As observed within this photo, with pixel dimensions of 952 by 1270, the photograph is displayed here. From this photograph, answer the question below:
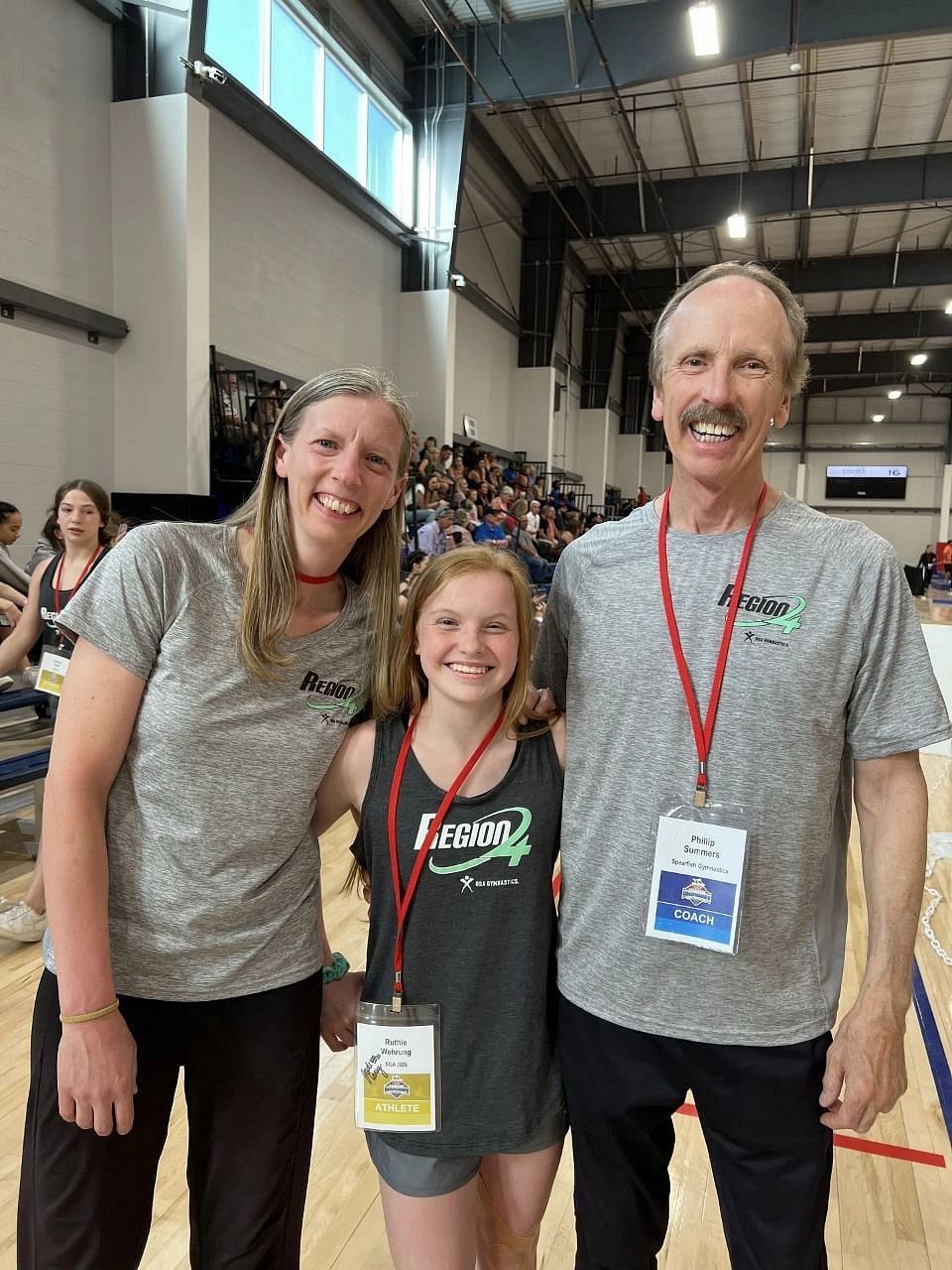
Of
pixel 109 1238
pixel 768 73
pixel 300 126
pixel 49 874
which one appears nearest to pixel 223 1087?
pixel 109 1238

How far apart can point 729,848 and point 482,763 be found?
1.29ft

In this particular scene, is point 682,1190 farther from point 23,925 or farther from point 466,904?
point 23,925

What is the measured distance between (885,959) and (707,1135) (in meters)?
0.38

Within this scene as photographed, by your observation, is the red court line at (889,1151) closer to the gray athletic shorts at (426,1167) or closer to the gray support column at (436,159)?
the gray athletic shorts at (426,1167)

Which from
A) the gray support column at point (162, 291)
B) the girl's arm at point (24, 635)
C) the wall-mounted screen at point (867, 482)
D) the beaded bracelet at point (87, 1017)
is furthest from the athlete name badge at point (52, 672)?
the wall-mounted screen at point (867, 482)

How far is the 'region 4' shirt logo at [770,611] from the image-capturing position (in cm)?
120

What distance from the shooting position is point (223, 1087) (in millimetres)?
1250

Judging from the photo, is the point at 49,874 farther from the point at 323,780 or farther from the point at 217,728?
the point at 323,780

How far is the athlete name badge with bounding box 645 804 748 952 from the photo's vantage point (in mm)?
1177

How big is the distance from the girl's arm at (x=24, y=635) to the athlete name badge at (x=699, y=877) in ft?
10.9

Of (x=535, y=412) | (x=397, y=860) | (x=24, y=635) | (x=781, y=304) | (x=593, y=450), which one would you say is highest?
(x=535, y=412)

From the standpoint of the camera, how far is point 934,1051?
2.79 meters

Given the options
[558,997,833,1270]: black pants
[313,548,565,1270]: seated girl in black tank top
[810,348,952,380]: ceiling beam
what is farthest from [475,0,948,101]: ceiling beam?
[810,348,952,380]: ceiling beam

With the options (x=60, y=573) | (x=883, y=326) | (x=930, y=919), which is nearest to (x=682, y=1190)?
(x=930, y=919)
